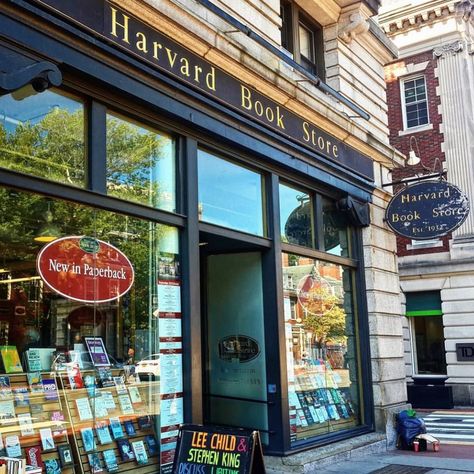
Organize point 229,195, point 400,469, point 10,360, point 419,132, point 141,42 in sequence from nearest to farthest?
point 10,360 → point 141,42 → point 229,195 → point 400,469 → point 419,132

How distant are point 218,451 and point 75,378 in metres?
1.75

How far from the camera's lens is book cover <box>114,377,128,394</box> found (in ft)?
21.6

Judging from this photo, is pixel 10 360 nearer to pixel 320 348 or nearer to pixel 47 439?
pixel 47 439

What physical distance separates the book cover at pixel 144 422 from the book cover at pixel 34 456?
1245 mm

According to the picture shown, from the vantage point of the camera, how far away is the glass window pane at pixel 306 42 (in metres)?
11.3

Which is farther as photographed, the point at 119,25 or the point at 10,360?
the point at 119,25


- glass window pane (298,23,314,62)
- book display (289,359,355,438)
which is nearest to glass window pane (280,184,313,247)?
book display (289,359,355,438)

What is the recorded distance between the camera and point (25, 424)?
5738mm

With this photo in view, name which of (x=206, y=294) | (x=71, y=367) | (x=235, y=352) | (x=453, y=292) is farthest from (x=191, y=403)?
(x=453, y=292)

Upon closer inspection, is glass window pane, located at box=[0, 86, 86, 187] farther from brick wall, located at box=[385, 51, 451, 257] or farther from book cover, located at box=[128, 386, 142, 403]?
brick wall, located at box=[385, 51, 451, 257]

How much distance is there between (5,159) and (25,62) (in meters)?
0.88

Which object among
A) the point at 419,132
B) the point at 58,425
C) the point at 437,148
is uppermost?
the point at 419,132

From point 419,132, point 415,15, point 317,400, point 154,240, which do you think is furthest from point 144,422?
point 415,15

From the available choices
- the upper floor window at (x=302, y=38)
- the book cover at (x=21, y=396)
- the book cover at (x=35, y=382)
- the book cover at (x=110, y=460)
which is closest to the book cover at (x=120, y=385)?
the book cover at (x=110, y=460)
